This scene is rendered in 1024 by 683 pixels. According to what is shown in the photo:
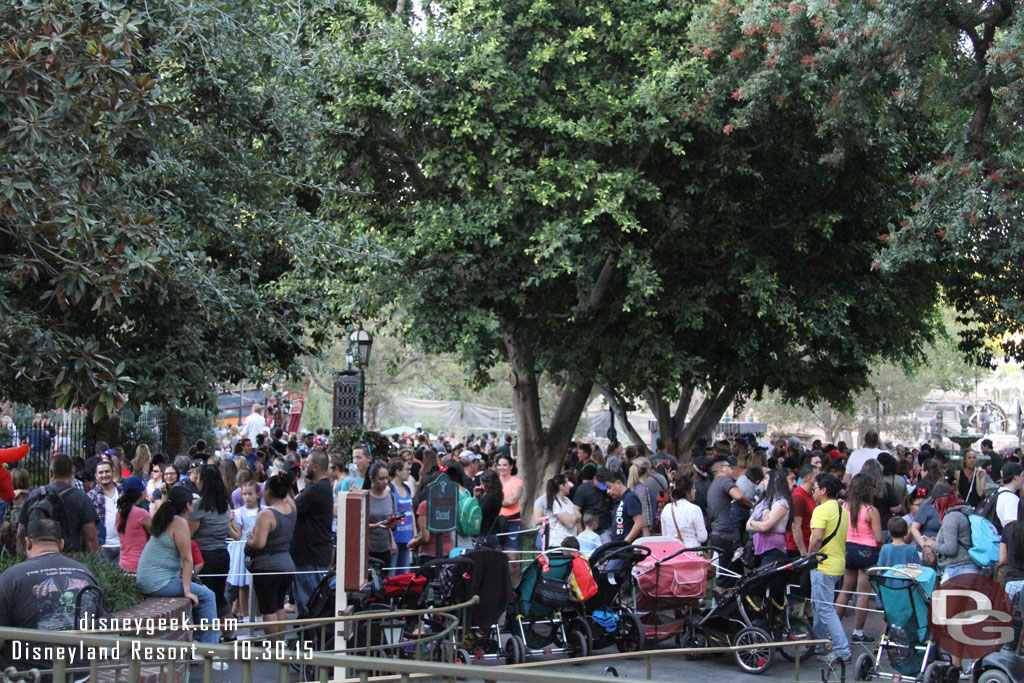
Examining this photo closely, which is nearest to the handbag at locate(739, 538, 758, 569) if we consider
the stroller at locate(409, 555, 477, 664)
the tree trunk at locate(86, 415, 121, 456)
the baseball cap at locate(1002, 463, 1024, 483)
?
the baseball cap at locate(1002, 463, 1024, 483)

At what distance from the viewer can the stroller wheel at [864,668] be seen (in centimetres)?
955

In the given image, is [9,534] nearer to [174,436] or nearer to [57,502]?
[57,502]

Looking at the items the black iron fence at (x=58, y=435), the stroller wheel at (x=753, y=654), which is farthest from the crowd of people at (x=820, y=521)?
the black iron fence at (x=58, y=435)

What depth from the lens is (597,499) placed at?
12.6 m

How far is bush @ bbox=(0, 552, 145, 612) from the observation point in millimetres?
8820

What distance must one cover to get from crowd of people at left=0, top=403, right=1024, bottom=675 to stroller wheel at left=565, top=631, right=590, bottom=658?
99 centimetres

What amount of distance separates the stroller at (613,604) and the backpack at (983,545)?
289 cm

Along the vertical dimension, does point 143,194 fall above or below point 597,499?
above

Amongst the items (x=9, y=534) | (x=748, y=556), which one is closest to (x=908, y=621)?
(x=748, y=556)

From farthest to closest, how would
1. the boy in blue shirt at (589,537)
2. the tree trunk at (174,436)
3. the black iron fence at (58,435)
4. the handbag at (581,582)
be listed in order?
1. the tree trunk at (174,436)
2. the black iron fence at (58,435)
3. the boy in blue shirt at (589,537)
4. the handbag at (581,582)

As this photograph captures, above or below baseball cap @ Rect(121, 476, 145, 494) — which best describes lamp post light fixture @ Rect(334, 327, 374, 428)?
above

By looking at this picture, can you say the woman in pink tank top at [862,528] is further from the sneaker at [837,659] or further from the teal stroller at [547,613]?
the teal stroller at [547,613]

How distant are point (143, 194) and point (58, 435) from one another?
989 cm

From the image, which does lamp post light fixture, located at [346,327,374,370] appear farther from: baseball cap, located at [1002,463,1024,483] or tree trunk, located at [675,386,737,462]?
baseball cap, located at [1002,463,1024,483]
